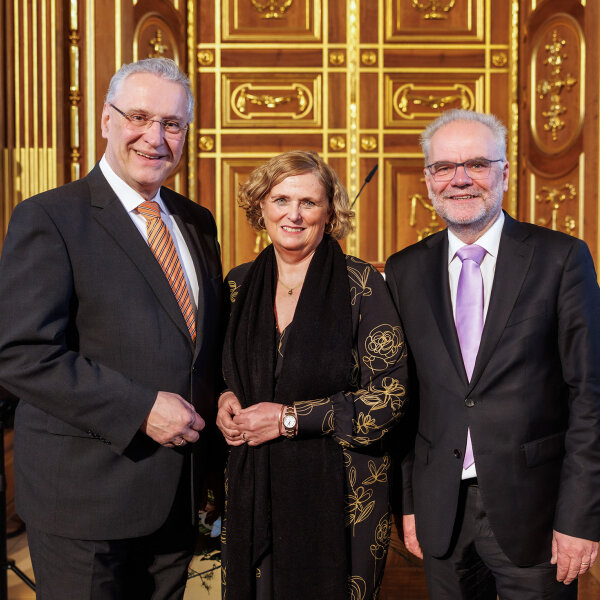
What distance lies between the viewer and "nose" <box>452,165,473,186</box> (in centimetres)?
178

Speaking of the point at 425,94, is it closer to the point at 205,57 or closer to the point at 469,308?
the point at 205,57

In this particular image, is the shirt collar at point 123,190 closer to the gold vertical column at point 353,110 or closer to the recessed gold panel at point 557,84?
the gold vertical column at point 353,110

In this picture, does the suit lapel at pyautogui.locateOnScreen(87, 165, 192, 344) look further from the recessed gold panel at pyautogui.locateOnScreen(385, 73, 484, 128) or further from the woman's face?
the recessed gold panel at pyautogui.locateOnScreen(385, 73, 484, 128)

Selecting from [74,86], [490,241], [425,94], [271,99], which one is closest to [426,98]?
[425,94]

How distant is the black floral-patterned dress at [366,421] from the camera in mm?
1716

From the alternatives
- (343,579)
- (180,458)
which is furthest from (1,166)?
(343,579)

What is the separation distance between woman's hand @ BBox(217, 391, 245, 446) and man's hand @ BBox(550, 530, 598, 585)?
770 mm

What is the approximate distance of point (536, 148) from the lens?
15.5ft

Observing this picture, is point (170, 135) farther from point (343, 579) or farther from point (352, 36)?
point (352, 36)

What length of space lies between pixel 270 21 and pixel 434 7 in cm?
108

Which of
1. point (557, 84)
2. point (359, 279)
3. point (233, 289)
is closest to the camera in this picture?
point (359, 279)

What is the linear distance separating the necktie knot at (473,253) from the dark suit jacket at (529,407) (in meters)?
0.06

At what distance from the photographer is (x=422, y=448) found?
180 centimetres

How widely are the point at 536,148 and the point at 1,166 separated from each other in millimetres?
3304
